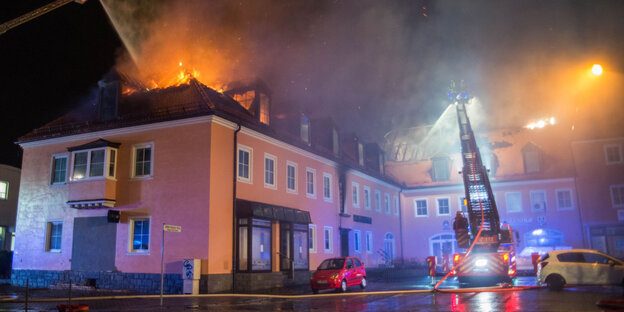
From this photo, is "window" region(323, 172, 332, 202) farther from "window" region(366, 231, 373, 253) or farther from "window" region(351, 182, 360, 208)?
"window" region(366, 231, 373, 253)

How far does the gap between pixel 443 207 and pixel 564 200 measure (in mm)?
9359

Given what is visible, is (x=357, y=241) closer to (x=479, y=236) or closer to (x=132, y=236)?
(x=479, y=236)

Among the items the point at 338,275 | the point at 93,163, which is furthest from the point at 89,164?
the point at 338,275

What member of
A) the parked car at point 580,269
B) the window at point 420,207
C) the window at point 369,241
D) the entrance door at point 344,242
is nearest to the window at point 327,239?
the entrance door at point 344,242

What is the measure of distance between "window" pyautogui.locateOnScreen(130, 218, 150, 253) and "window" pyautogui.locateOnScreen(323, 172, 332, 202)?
11.6m

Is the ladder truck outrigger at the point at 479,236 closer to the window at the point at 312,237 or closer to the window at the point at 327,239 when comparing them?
the window at the point at 312,237

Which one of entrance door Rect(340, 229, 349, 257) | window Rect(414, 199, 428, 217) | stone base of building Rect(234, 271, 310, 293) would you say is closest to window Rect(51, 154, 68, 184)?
stone base of building Rect(234, 271, 310, 293)

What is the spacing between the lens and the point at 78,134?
916 inches

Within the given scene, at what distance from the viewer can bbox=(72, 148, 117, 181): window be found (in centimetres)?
2185

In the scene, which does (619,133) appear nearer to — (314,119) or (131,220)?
(314,119)

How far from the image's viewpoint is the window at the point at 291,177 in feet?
85.1

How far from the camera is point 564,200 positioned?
3888 centimetres

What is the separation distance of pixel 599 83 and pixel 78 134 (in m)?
40.0

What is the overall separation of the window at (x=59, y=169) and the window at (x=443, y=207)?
3002 centimetres
